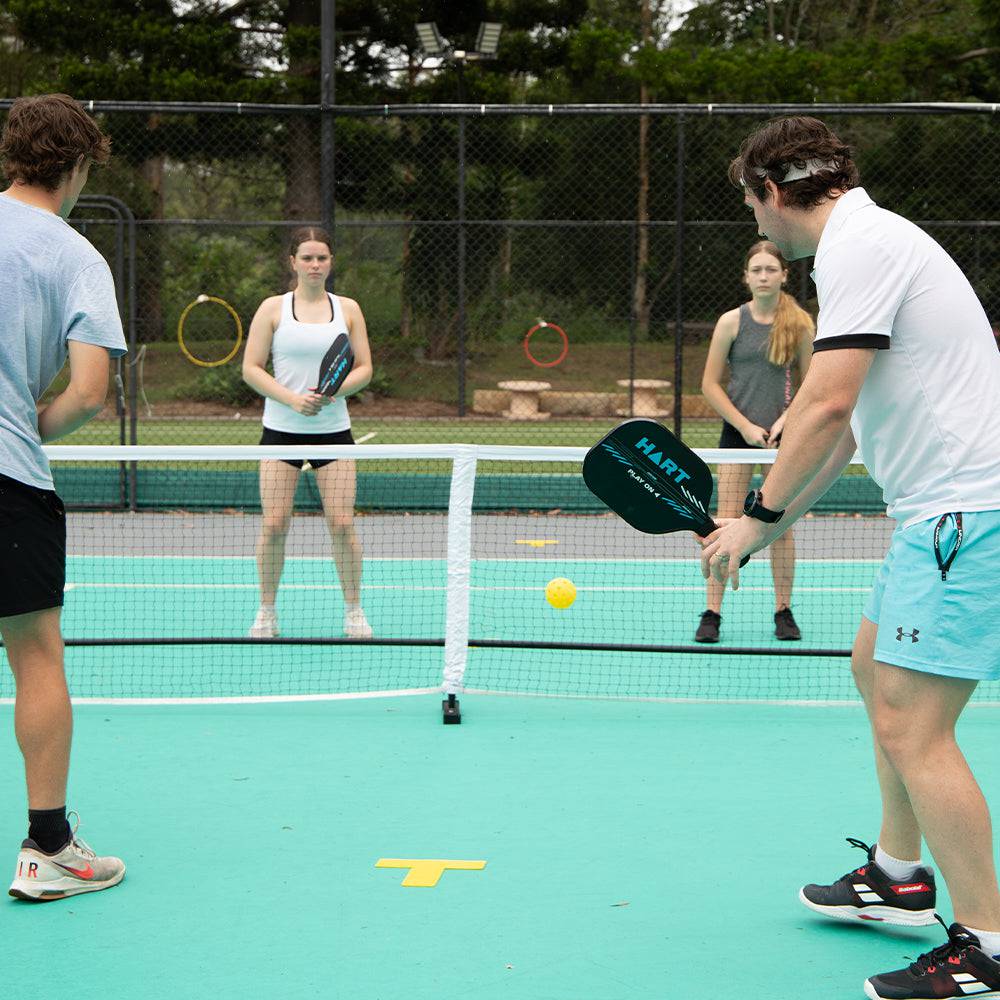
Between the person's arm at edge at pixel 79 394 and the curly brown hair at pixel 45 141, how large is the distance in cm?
42

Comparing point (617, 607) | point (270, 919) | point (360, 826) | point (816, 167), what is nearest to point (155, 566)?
point (617, 607)

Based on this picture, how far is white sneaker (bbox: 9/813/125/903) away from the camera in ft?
11.2

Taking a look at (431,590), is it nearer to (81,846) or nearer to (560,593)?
(560,593)

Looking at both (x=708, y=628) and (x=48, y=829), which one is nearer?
(x=48, y=829)

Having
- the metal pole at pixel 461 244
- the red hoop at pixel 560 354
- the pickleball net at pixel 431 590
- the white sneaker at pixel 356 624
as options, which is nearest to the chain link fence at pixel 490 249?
the red hoop at pixel 560 354

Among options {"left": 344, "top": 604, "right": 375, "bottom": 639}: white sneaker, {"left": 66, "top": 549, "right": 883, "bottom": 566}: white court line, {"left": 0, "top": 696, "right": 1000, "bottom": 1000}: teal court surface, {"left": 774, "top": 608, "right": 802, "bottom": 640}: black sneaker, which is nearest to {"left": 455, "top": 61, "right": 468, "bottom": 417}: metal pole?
{"left": 66, "top": 549, "right": 883, "bottom": 566}: white court line

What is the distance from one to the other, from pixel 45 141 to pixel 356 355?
3.08 metres

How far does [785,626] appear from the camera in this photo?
6.57 m

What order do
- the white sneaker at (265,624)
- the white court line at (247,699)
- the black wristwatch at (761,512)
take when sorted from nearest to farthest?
the black wristwatch at (761,512) < the white court line at (247,699) < the white sneaker at (265,624)

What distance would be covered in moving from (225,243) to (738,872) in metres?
18.9

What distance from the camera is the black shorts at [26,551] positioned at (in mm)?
3291

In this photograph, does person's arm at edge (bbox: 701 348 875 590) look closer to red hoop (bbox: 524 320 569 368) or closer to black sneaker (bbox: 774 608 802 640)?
black sneaker (bbox: 774 608 802 640)

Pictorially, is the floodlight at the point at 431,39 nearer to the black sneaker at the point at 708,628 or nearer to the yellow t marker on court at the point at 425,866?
the black sneaker at the point at 708,628

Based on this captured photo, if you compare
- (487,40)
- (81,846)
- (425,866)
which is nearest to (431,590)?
(425,866)
